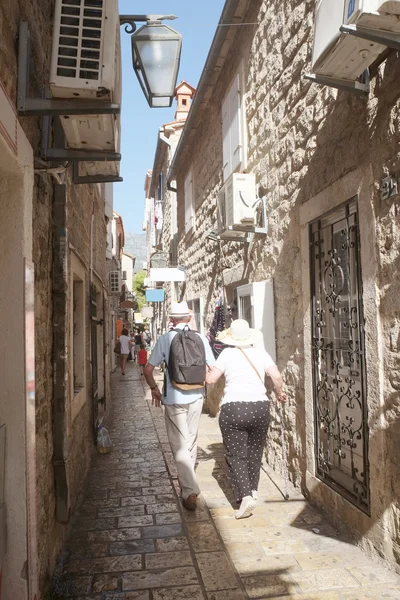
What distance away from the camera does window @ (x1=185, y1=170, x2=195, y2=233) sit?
35.5 ft

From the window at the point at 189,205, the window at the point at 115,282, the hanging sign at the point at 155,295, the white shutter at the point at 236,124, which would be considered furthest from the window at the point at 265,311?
the window at the point at 115,282

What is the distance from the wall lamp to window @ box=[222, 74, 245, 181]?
2643 millimetres

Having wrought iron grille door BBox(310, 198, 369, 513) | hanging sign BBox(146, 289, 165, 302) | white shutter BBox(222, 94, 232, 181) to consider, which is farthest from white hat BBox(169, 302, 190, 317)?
hanging sign BBox(146, 289, 165, 302)

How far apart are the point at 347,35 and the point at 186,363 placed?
2.83 metres

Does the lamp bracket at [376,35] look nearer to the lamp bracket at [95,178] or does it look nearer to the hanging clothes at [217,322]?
the lamp bracket at [95,178]

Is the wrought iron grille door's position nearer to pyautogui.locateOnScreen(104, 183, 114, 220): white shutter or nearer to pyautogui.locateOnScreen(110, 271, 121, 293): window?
pyautogui.locateOnScreen(104, 183, 114, 220): white shutter

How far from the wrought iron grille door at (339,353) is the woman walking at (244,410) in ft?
1.46

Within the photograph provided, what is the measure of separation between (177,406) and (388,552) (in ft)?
6.83

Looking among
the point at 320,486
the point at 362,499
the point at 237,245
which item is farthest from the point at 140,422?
the point at 362,499

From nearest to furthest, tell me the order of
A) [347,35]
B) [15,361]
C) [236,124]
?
[15,361]
[347,35]
[236,124]

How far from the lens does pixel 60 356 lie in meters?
3.66

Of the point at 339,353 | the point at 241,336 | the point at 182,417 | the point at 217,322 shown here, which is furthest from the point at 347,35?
the point at 217,322

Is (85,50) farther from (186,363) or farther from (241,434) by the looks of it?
(241,434)

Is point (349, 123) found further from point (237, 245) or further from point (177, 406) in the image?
point (237, 245)
